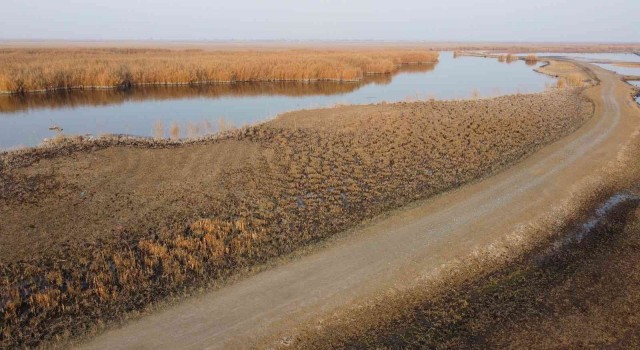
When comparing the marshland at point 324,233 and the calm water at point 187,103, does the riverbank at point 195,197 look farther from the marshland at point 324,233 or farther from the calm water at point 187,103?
the calm water at point 187,103

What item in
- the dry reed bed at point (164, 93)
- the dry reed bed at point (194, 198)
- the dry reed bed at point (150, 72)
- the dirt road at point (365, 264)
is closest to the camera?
the dirt road at point (365, 264)

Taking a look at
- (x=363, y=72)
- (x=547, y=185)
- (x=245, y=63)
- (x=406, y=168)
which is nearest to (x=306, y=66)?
(x=245, y=63)

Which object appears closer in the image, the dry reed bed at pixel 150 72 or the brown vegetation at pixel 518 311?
the brown vegetation at pixel 518 311

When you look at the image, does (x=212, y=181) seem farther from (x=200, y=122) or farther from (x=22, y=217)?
(x=200, y=122)

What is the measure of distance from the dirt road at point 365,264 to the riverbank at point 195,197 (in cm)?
86

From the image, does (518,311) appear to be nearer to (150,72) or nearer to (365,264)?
(365,264)

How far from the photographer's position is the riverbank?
9336 mm

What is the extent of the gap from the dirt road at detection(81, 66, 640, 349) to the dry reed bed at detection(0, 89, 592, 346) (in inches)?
34.4

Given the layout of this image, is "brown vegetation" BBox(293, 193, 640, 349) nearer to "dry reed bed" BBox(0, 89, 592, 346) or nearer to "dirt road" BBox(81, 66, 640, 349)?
"dirt road" BBox(81, 66, 640, 349)

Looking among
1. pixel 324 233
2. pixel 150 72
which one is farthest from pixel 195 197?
pixel 150 72

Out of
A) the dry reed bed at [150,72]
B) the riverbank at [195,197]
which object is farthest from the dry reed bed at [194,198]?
the dry reed bed at [150,72]

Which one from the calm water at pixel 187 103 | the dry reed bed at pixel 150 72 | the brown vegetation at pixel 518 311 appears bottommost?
the brown vegetation at pixel 518 311

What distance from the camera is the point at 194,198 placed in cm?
1445

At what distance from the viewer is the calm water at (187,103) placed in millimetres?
25375
